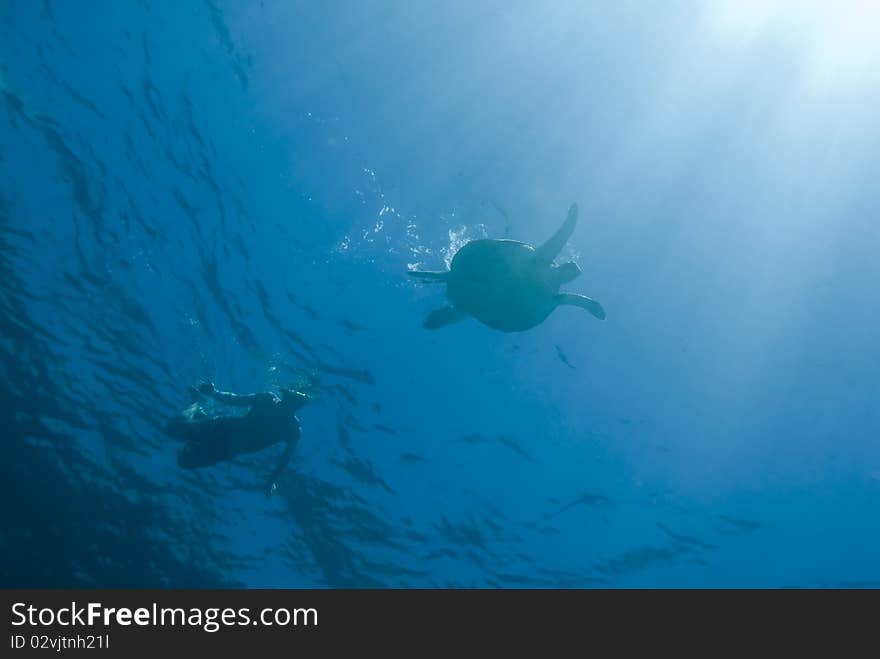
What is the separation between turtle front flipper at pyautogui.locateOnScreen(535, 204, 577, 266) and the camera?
7637 millimetres

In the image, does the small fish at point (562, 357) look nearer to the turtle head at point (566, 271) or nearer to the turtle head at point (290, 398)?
the turtle head at point (566, 271)

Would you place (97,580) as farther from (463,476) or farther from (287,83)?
(287,83)

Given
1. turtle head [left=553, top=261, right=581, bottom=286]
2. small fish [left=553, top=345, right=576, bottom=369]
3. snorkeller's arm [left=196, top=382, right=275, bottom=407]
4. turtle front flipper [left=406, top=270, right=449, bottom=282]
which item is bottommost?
snorkeller's arm [left=196, top=382, right=275, bottom=407]

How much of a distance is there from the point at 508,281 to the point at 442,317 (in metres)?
1.60

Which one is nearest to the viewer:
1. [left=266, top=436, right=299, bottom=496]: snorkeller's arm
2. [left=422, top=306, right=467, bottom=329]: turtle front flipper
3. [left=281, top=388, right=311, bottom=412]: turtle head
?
[left=422, top=306, right=467, bottom=329]: turtle front flipper

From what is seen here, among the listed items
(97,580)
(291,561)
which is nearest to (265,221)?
(291,561)

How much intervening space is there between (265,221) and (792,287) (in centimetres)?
1269

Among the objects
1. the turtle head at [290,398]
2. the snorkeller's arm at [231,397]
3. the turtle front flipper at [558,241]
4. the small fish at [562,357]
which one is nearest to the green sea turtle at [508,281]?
the turtle front flipper at [558,241]

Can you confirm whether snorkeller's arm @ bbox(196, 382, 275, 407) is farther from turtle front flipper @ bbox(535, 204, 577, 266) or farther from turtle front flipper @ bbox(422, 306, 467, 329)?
turtle front flipper @ bbox(535, 204, 577, 266)

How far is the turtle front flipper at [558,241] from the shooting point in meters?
7.64

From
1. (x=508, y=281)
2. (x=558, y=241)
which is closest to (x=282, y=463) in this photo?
(x=508, y=281)

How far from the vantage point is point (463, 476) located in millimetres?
16359

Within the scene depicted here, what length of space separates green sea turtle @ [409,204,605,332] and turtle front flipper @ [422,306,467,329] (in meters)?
0.02

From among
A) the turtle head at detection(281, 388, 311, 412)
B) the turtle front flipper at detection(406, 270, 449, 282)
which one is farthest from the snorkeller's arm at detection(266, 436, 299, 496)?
the turtle front flipper at detection(406, 270, 449, 282)
